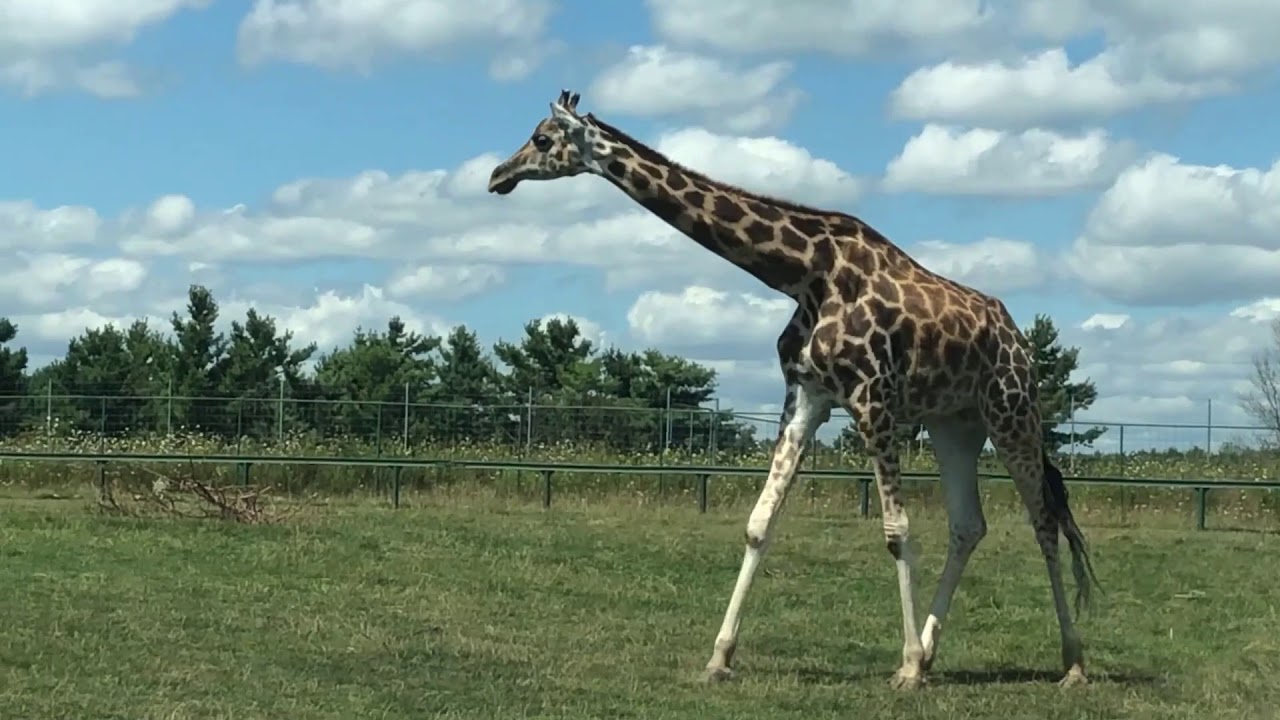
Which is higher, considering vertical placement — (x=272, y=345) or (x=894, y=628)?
(x=272, y=345)

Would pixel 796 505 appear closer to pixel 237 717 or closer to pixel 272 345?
pixel 237 717

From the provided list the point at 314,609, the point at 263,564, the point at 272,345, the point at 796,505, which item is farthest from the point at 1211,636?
the point at 272,345

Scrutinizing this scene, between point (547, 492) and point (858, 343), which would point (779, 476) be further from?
point (547, 492)

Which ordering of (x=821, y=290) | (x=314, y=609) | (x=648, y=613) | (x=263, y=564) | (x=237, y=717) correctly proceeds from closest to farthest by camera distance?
1. (x=237, y=717)
2. (x=821, y=290)
3. (x=314, y=609)
4. (x=648, y=613)
5. (x=263, y=564)

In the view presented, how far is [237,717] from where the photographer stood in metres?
8.24

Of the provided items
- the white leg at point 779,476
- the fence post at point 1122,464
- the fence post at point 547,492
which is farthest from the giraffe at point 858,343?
the fence post at point 1122,464

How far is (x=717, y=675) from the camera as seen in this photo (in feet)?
32.9

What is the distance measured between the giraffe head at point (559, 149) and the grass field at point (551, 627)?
282 cm

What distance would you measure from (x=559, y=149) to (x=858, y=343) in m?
2.09

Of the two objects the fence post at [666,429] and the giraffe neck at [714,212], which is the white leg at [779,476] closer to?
the giraffe neck at [714,212]

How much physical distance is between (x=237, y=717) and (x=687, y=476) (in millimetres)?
20499

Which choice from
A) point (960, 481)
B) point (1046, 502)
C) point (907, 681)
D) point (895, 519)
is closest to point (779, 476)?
point (895, 519)

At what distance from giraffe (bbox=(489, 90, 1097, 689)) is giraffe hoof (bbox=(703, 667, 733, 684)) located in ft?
0.03

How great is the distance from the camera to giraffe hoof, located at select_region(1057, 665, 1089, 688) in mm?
10336
